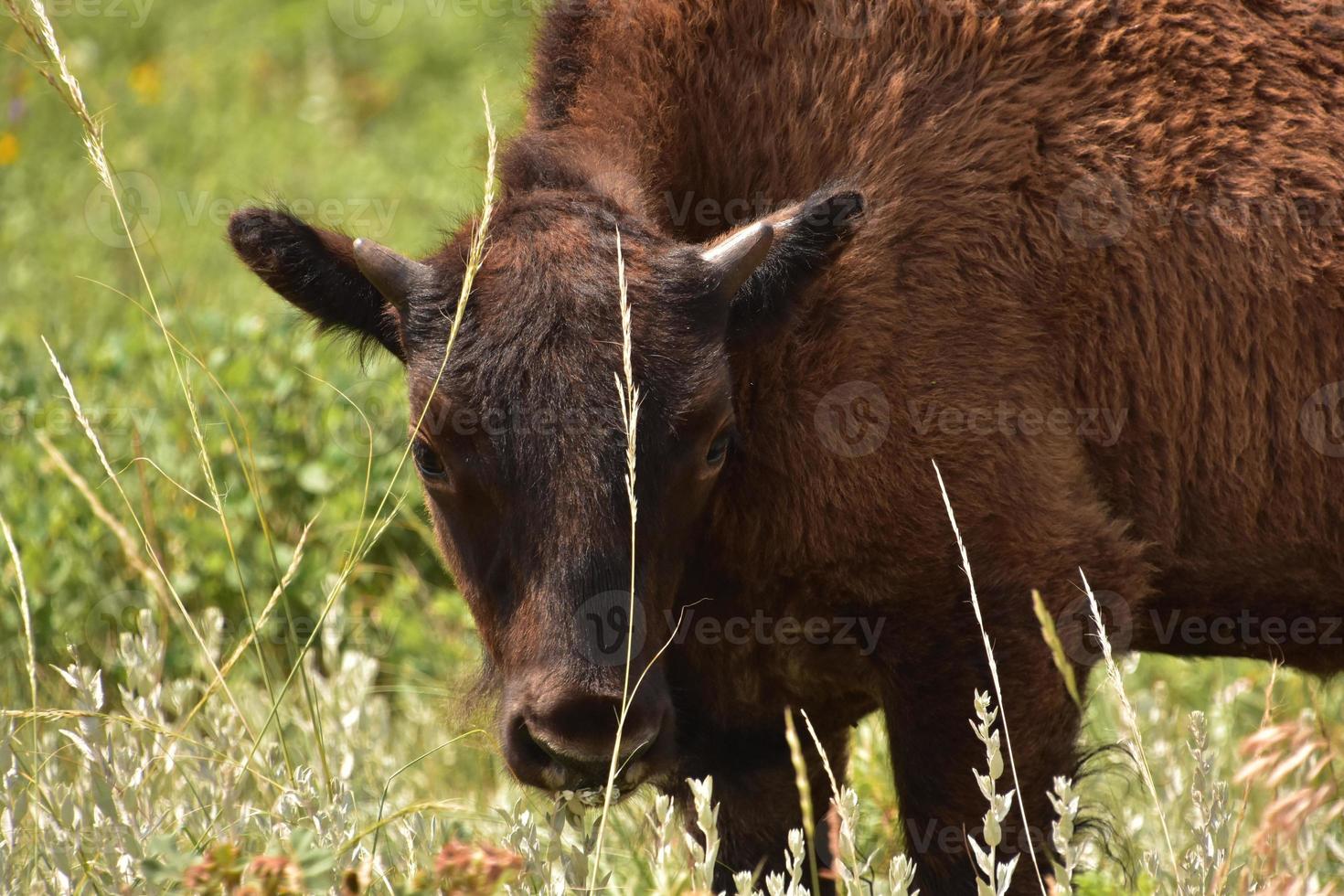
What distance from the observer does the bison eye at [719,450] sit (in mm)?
3773

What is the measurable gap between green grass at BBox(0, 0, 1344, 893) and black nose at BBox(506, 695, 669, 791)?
0.21m

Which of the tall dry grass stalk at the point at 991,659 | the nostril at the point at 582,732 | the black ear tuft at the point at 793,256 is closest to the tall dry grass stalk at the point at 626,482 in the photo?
the nostril at the point at 582,732

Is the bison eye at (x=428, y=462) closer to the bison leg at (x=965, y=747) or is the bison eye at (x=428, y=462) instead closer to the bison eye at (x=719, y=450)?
the bison eye at (x=719, y=450)

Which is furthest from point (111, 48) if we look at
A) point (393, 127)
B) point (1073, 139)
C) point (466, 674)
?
point (1073, 139)

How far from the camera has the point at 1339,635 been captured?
455cm

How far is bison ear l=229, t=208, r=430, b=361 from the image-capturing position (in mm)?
3795

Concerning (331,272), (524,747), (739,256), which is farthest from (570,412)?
(331,272)

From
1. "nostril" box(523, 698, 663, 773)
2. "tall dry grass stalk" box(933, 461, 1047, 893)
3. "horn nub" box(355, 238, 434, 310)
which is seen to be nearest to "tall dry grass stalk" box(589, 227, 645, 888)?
"nostril" box(523, 698, 663, 773)

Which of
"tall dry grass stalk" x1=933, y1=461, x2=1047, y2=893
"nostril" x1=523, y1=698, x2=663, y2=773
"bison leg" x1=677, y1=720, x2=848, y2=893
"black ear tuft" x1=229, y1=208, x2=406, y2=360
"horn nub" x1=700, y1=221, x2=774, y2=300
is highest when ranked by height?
"horn nub" x1=700, y1=221, x2=774, y2=300

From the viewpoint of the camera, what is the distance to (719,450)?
12.5 feet

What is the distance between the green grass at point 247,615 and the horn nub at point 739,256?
3.45 feet

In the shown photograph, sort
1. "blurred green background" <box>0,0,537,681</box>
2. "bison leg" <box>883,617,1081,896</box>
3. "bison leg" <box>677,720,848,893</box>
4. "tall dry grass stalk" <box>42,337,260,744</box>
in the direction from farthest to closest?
"blurred green background" <box>0,0,537,681</box>, "bison leg" <box>677,720,848,893</box>, "bison leg" <box>883,617,1081,896</box>, "tall dry grass stalk" <box>42,337,260,744</box>

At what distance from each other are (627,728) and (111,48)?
1157 cm

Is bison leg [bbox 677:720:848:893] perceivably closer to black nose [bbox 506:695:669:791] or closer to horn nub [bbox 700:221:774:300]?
black nose [bbox 506:695:669:791]
